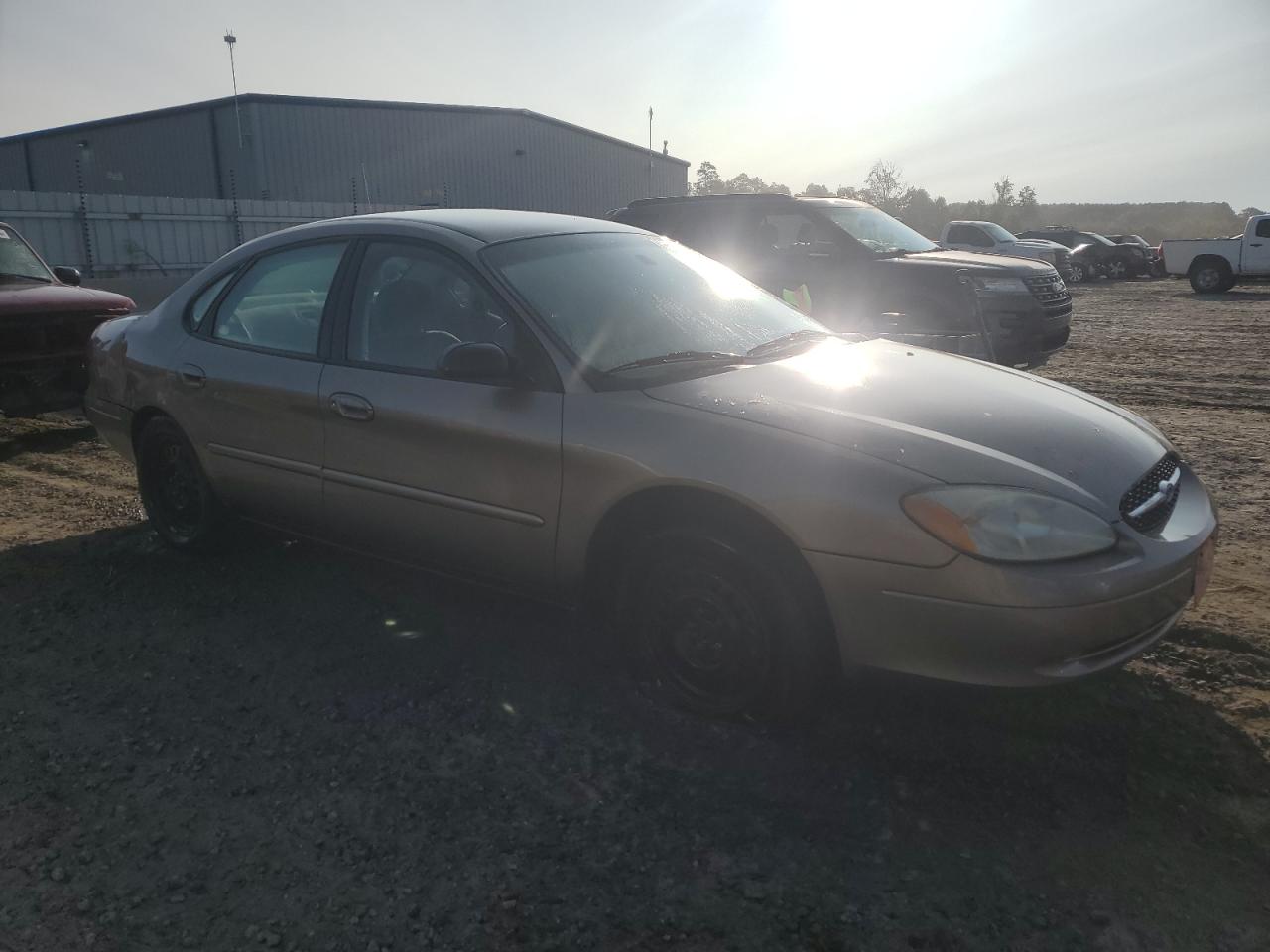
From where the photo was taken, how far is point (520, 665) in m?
3.64

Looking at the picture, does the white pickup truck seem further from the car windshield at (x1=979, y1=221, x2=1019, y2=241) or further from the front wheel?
the front wheel

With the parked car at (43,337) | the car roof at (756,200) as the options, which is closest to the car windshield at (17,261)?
the parked car at (43,337)

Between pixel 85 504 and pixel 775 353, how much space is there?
14.4 ft

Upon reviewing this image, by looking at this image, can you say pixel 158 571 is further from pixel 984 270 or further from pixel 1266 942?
pixel 984 270

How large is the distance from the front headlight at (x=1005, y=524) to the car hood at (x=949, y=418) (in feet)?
0.17

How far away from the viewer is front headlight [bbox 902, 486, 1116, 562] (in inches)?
103

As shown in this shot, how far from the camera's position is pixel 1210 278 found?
2191 centimetres

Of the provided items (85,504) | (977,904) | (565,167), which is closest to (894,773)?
(977,904)

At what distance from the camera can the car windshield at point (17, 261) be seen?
8109 mm

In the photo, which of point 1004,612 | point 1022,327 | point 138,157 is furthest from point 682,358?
point 138,157

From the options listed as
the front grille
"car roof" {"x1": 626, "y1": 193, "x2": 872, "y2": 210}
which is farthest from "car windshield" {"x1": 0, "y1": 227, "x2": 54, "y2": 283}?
the front grille

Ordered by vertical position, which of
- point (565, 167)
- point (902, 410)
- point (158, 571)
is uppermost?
point (565, 167)

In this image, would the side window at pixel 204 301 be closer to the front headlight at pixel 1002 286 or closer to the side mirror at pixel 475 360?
the side mirror at pixel 475 360

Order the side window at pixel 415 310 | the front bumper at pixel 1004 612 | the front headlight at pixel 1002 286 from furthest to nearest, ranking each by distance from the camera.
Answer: the front headlight at pixel 1002 286 → the side window at pixel 415 310 → the front bumper at pixel 1004 612
